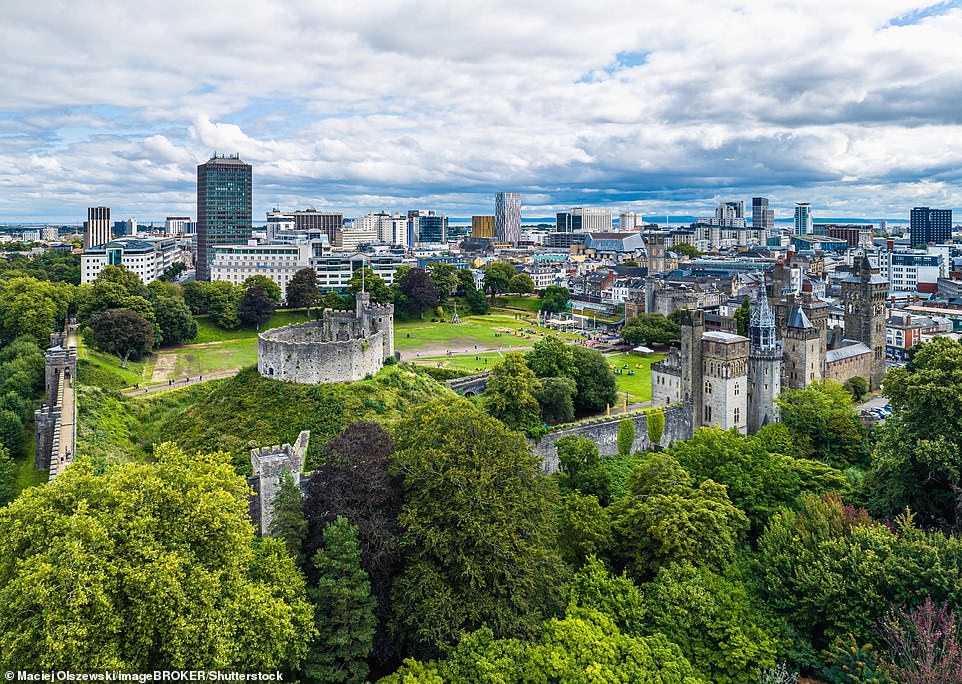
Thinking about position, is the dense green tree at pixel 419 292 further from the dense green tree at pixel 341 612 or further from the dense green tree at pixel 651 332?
the dense green tree at pixel 341 612

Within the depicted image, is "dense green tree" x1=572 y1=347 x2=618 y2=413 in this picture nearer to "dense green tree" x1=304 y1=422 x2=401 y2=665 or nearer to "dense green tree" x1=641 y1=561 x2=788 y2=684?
"dense green tree" x1=641 y1=561 x2=788 y2=684

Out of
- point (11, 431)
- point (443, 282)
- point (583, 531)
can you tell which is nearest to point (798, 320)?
point (583, 531)

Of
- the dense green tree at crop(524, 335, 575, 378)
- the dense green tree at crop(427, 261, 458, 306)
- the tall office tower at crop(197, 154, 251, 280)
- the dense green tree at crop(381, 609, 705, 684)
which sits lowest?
the dense green tree at crop(381, 609, 705, 684)

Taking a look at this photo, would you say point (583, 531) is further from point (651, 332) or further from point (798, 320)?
point (651, 332)

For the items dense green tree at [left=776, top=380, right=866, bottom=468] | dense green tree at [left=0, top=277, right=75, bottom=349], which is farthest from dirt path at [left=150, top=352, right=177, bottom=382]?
dense green tree at [left=776, top=380, right=866, bottom=468]

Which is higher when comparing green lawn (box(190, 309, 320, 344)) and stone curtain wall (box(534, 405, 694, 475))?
green lawn (box(190, 309, 320, 344))

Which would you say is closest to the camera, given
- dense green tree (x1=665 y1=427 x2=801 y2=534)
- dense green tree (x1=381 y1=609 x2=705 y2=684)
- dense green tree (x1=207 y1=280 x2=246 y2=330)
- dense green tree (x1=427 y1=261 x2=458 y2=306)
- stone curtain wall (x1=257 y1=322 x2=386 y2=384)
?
dense green tree (x1=381 y1=609 x2=705 y2=684)

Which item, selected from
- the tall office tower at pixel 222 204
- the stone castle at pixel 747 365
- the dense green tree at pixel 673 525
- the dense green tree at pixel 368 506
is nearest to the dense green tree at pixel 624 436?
the stone castle at pixel 747 365
